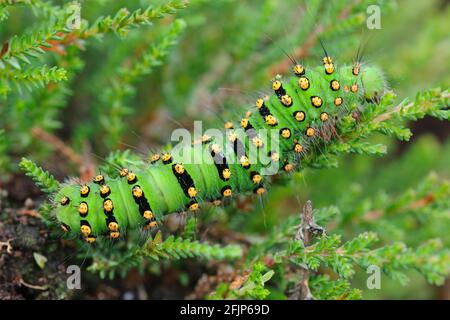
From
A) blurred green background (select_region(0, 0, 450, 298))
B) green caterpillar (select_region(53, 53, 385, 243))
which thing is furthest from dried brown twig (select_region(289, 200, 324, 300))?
blurred green background (select_region(0, 0, 450, 298))

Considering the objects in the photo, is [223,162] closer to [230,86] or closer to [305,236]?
[305,236]

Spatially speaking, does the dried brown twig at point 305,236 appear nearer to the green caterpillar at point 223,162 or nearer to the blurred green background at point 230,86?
the green caterpillar at point 223,162

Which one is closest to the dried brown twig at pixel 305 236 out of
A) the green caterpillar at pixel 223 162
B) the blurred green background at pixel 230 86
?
the green caterpillar at pixel 223 162

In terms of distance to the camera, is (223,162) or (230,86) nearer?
(223,162)

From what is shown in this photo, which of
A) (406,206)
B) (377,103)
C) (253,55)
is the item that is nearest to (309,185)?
(406,206)

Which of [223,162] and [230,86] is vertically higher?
[230,86]

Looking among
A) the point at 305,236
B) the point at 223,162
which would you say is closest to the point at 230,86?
A: the point at 223,162

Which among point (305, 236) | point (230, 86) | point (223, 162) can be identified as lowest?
point (305, 236)

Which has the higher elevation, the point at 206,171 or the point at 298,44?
the point at 298,44
